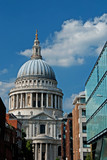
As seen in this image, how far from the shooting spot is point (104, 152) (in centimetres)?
4419

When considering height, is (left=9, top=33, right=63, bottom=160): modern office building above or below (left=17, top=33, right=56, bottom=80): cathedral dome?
below

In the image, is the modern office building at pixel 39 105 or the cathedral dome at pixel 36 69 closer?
the modern office building at pixel 39 105

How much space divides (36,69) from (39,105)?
62.4 ft

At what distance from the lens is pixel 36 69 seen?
158000mm

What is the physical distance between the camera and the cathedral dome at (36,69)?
157125 mm

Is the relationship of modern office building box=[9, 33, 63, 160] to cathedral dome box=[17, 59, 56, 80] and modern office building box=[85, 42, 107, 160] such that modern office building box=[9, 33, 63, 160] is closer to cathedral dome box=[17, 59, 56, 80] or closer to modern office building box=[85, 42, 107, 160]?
cathedral dome box=[17, 59, 56, 80]

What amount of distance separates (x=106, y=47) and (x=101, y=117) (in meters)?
10.3

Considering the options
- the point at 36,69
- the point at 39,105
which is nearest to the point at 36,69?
the point at 36,69

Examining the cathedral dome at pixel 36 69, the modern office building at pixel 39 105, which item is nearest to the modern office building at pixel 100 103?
the modern office building at pixel 39 105

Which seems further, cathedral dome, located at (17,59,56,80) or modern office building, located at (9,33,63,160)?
cathedral dome, located at (17,59,56,80)

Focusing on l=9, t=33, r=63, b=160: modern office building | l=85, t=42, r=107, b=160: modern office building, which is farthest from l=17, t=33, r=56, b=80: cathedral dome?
l=85, t=42, r=107, b=160: modern office building

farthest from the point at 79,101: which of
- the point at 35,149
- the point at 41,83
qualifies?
the point at 41,83

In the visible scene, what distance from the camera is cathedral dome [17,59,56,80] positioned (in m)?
157

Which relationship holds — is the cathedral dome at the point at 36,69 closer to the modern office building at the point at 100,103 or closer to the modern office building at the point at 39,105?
the modern office building at the point at 39,105
